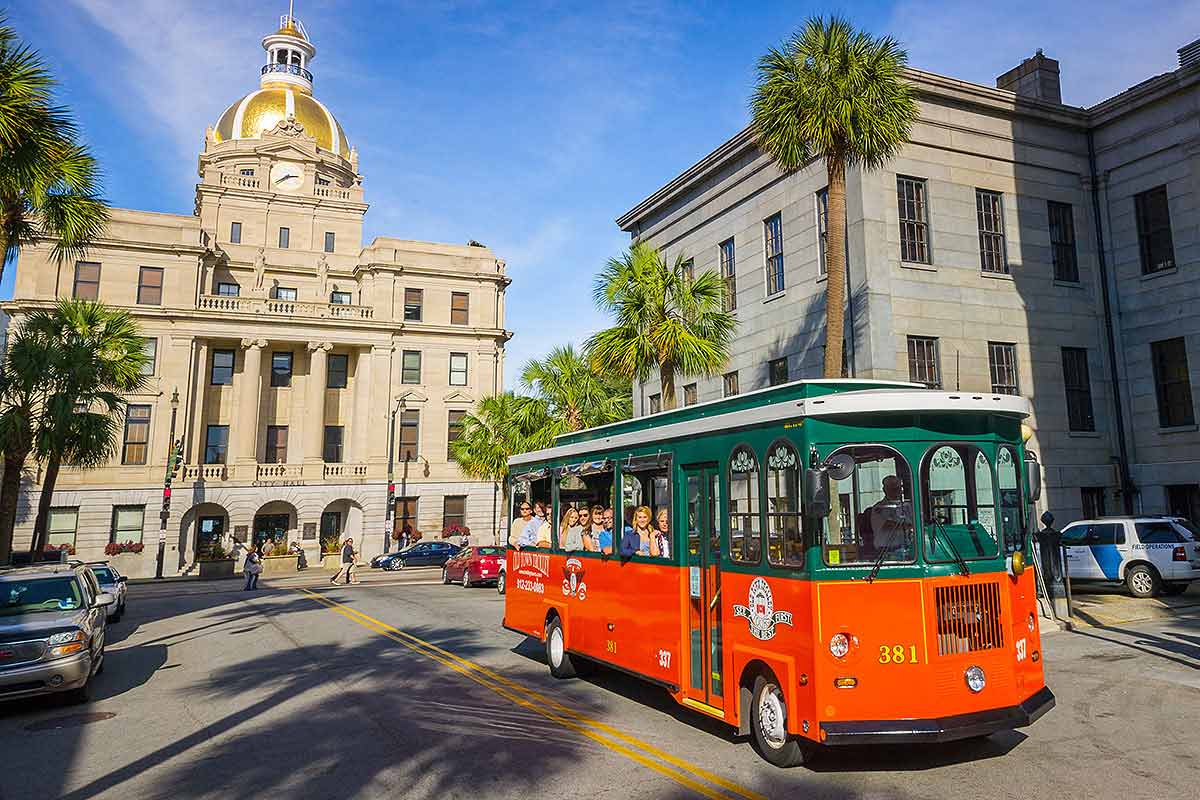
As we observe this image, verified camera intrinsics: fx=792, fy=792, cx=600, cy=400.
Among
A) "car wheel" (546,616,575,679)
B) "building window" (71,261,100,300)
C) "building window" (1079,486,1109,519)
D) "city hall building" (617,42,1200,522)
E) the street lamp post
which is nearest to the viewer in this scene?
"car wheel" (546,616,575,679)

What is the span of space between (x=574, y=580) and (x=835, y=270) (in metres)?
9.27

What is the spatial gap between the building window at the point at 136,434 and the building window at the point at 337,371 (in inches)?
415

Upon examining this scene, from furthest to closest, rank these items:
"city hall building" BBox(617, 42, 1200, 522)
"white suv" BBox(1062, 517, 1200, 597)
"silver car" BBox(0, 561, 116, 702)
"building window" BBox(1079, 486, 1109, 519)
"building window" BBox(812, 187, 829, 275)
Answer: "building window" BBox(1079, 486, 1109, 519) < "building window" BBox(812, 187, 829, 275) < "city hall building" BBox(617, 42, 1200, 522) < "white suv" BBox(1062, 517, 1200, 597) < "silver car" BBox(0, 561, 116, 702)

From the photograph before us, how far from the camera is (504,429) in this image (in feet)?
122

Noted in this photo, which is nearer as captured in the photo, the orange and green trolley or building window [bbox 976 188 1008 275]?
the orange and green trolley

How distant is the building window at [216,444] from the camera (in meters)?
48.4

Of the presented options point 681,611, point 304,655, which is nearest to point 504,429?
point 304,655

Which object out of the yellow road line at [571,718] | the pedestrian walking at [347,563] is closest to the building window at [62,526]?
the pedestrian walking at [347,563]

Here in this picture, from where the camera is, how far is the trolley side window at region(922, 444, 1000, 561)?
7172 millimetres

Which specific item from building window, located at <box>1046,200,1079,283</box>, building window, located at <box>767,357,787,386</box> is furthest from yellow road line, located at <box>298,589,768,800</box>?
building window, located at <box>1046,200,1079,283</box>

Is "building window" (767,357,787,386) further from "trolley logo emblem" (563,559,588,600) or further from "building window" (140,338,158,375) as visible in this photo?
"building window" (140,338,158,375)

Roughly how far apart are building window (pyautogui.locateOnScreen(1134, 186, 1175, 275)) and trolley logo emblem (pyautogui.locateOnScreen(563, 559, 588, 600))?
22.4 metres

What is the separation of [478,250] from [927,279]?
125ft

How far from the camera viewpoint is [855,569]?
274 inches
